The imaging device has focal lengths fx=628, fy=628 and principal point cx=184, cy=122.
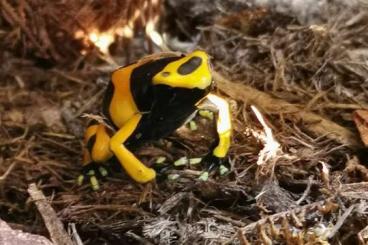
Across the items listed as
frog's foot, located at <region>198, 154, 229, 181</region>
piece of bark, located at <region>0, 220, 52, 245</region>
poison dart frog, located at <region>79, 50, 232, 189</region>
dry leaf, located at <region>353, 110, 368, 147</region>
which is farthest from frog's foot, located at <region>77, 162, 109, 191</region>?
dry leaf, located at <region>353, 110, 368, 147</region>

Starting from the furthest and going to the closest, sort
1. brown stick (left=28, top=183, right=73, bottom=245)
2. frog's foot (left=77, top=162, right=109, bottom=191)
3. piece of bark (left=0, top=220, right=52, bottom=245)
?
frog's foot (left=77, top=162, right=109, bottom=191), brown stick (left=28, top=183, right=73, bottom=245), piece of bark (left=0, top=220, right=52, bottom=245)

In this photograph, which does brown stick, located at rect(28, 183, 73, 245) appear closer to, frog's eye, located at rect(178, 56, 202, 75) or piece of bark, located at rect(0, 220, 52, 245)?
piece of bark, located at rect(0, 220, 52, 245)

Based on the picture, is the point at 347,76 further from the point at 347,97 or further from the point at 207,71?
the point at 207,71

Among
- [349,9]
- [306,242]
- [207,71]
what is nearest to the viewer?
[306,242]

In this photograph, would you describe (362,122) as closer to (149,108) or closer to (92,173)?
(149,108)

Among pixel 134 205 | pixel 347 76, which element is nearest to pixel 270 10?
pixel 347 76
